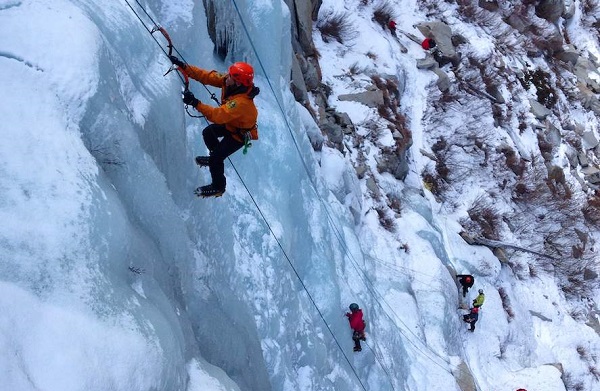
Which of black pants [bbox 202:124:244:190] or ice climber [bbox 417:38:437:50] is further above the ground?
black pants [bbox 202:124:244:190]

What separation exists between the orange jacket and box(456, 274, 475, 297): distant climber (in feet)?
23.1

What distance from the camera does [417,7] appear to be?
1535 centimetres

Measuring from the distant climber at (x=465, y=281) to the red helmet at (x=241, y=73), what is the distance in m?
7.32

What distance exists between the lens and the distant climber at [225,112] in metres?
3.78

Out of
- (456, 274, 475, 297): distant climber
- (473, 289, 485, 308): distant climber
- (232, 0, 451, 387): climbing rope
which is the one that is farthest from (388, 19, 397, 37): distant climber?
(232, 0, 451, 387): climbing rope

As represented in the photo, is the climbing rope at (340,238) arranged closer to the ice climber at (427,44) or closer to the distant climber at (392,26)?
the distant climber at (392,26)

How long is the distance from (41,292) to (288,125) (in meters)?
4.68

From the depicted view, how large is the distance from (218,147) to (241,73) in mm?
654

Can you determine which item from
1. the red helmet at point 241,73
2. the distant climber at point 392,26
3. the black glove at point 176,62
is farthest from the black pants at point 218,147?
the distant climber at point 392,26

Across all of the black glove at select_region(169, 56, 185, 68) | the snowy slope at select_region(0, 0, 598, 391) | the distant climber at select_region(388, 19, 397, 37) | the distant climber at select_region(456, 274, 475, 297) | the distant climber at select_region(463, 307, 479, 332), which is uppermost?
the black glove at select_region(169, 56, 185, 68)

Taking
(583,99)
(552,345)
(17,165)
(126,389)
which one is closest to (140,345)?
(126,389)

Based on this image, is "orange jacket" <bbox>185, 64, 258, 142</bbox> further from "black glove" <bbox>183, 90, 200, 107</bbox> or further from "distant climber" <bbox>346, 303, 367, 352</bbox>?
"distant climber" <bbox>346, 303, 367, 352</bbox>

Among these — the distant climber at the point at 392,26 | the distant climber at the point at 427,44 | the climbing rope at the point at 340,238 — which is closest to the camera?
the climbing rope at the point at 340,238

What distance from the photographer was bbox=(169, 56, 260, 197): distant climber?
378 centimetres
